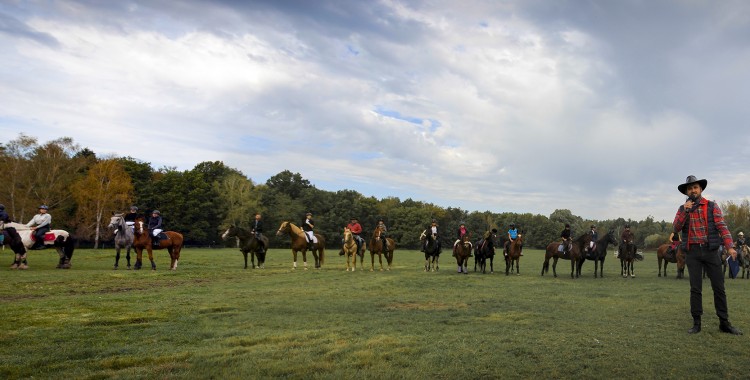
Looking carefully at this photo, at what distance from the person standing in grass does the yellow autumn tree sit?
58.6 m

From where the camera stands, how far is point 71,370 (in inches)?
222

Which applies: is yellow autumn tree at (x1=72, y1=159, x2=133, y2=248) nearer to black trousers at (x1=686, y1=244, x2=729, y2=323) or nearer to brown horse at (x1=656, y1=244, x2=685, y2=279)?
brown horse at (x1=656, y1=244, x2=685, y2=279)

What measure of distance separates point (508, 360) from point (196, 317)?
21.1 ft

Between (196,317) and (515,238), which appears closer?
(196,317)

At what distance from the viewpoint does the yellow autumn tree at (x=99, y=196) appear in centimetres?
5316

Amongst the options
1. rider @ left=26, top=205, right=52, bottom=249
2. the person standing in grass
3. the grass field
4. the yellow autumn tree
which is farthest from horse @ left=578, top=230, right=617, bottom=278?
the yellow autumn tree

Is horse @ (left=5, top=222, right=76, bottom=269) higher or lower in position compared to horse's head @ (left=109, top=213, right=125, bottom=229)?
lower

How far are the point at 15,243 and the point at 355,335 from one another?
59.7ft

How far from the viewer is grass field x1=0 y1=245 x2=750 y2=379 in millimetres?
5746

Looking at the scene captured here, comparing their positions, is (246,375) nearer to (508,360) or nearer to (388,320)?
(508,360)

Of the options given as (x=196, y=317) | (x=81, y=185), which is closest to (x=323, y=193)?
(x=81, y=185)

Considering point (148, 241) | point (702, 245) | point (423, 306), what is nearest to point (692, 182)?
point (702, 245)

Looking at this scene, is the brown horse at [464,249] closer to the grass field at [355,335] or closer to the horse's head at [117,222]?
the grass field at [355,335]

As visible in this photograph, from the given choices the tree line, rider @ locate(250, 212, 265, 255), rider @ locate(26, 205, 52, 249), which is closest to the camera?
rider @ locate(26, 205, 52, 249)
